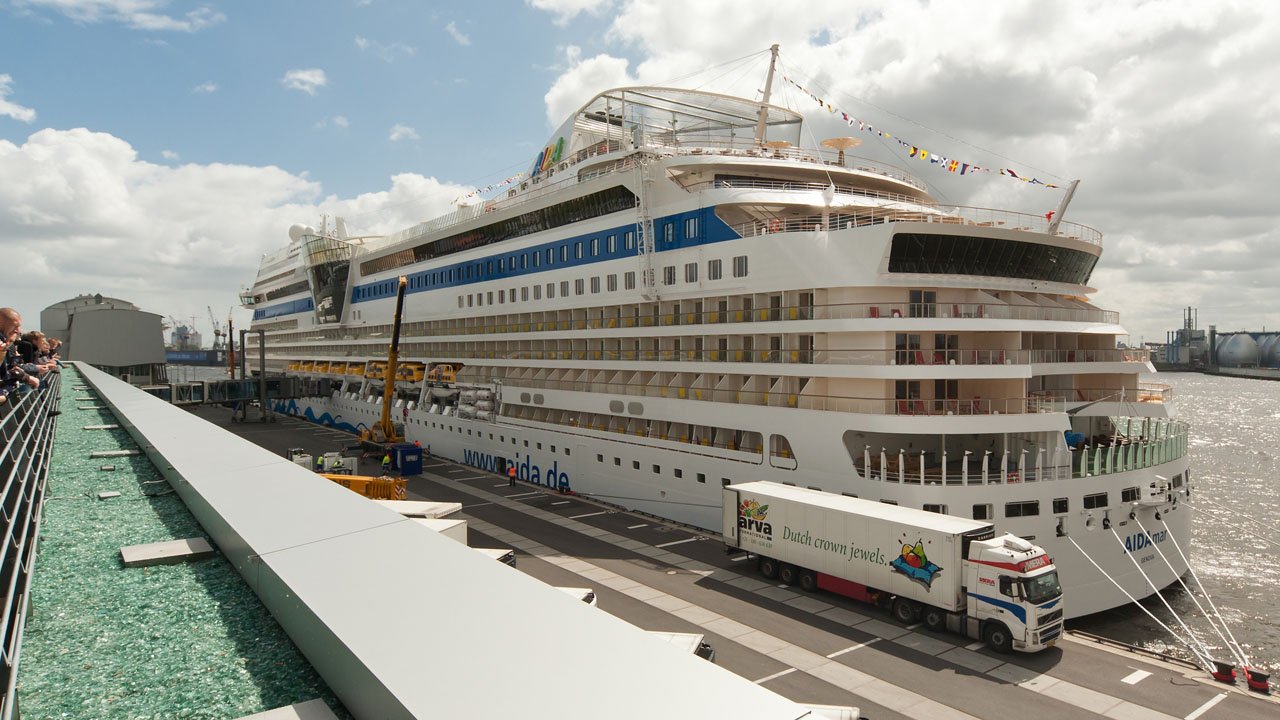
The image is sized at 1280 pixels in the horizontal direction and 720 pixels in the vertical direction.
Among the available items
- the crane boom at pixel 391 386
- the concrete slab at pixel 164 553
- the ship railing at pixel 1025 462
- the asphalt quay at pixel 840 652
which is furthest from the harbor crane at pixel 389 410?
the concrete slab at pixel 164 553

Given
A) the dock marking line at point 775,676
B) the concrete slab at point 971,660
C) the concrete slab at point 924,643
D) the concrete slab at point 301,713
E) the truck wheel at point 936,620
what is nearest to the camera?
the concrete slab at point 301,713

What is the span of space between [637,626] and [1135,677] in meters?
10.8

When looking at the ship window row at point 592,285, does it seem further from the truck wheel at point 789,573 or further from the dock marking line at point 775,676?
the dock marking line at point 775,676

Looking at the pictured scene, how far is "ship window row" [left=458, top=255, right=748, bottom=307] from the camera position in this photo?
27.5 metres

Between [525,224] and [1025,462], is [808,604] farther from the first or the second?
[525,224]

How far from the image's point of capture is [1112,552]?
21109mm

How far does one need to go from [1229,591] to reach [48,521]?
3921 centimetres

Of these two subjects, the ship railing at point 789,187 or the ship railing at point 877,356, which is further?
the ship railing at point 789,187

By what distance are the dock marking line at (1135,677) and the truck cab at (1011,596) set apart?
151 centimetres

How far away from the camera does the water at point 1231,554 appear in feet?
76.5

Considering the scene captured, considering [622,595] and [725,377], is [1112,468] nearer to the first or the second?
[725,377]

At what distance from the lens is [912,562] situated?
1736cm

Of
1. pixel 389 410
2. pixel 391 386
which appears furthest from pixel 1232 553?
pixel 391 386

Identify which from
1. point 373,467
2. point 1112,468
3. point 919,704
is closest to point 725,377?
point 1112,468
